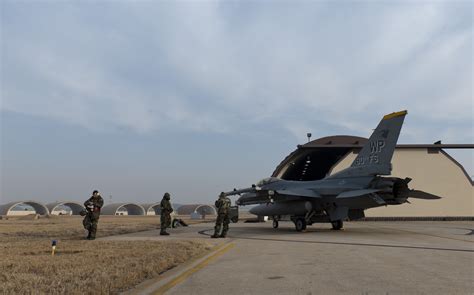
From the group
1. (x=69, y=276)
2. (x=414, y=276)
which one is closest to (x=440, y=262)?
(x=414, y=276)

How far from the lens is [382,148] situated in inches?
704

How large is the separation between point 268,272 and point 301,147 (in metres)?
29.8

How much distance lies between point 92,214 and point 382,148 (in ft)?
42.3

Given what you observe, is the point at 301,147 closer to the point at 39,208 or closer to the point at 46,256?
the point at 46,256

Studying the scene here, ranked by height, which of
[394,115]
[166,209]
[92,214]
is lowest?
[92,214]

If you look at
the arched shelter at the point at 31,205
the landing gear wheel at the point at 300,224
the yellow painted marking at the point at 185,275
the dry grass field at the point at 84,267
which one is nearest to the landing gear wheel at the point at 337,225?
the landing gear wheel at the point at 300,224

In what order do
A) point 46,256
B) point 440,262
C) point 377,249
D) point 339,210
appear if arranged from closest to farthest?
1. point 440,262
2. point 46,256
3. point 377,249
4. point 339,210

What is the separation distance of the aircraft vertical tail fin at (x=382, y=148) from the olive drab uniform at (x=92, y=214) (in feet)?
38.8

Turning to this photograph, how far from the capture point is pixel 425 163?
35938mm

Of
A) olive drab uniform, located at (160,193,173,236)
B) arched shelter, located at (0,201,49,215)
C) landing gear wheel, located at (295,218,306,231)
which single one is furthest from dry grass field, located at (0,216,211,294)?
arched shelter, located at (0,201,49,215)

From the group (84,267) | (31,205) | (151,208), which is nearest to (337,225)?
(84,267)

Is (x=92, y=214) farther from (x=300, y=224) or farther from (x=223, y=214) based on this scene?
(x=300, y=224)

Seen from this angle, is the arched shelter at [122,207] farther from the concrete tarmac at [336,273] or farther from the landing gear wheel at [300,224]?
the concrete tarmac at [336,273]

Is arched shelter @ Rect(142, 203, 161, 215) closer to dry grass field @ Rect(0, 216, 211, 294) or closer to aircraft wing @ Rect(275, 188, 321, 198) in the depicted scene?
aircraft wing @ Rect(275, 188, 321, 198)
